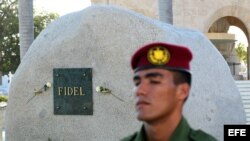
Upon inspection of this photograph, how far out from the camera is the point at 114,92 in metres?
5.53

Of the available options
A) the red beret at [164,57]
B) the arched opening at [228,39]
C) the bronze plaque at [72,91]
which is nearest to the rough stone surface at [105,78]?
the bronze plaque at [72,91]

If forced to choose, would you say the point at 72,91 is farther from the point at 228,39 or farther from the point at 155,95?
the point at 228,39

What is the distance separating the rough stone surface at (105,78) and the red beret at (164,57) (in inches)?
127

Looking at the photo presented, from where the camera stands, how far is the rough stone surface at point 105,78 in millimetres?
5480

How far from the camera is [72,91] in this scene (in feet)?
18.6

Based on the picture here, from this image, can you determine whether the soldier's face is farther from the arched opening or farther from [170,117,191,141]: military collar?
the arched opening

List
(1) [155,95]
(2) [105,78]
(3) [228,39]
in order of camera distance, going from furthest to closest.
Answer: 1. (3) [228,39]
2. (2) [105,78]
3. (1) [155,95]

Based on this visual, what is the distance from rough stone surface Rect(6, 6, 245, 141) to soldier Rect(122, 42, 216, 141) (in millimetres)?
3244

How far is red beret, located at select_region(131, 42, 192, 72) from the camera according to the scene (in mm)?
2018

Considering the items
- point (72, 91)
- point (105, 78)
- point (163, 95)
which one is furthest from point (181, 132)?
point (72, 91)

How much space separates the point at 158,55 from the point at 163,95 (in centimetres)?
18

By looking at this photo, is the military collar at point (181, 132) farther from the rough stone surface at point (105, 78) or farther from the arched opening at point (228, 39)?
the arched opening at point (228, 39)

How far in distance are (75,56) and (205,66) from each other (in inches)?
64.7

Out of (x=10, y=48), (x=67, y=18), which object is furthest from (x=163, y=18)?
(x=10, y=48)
